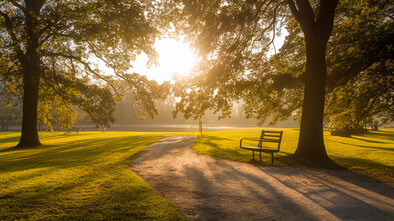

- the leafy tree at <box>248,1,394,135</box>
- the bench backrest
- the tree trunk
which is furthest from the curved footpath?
the tree trunk

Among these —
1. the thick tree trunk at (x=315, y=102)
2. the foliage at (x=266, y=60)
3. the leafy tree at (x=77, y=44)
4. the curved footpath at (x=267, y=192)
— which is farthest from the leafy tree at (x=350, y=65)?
the leafy tree at (x=77, y=44)

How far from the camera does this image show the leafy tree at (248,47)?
344 inches

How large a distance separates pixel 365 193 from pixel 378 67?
823 centimetres

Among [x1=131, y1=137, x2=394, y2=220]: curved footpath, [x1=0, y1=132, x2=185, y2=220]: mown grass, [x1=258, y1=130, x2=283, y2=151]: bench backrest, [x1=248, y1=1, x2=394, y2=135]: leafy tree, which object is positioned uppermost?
[x1=248, y1=1, x2=394, y2=135]: leafy tree

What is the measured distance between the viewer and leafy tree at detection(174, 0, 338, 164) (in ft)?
28.7

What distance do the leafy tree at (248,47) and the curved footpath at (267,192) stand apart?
7.19 ft

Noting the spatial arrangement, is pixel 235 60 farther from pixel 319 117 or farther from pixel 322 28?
pixel 319 117

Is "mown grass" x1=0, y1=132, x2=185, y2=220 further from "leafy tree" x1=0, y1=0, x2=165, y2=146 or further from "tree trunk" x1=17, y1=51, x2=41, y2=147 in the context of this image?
"tree trunk" x1=17, y1=51, x2=41, y2=147

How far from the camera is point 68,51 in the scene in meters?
15.0

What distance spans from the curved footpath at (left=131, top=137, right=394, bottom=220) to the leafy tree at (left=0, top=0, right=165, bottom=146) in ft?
25.5

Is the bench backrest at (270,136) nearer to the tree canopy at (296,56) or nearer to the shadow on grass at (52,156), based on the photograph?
the tree canopy at (296,56)

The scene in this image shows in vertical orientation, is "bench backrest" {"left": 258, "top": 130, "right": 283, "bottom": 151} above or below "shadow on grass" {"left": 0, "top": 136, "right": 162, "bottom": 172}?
above

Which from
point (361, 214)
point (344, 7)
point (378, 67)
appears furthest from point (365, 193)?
point (344, 7)

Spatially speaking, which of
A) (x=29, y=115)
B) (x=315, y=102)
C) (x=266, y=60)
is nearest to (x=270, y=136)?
(x=315, y=102)
